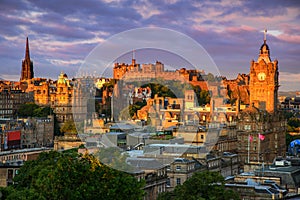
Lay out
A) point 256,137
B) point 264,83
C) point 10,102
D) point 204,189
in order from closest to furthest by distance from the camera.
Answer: point 204,189 → point 256,137 → point 264,83 → point 10,102

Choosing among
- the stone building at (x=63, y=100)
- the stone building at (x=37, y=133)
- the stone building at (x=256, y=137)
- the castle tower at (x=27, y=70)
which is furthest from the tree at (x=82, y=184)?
the castle tower at (x=27, y=70)

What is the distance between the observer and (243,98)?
112 meters

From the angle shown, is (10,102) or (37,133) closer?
(37,133)

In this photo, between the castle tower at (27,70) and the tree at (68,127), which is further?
the castle tower at (27,70)

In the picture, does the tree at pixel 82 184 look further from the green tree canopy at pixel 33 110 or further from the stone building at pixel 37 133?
the green tree canopy at pixel 33 110

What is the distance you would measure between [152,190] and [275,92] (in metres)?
48.9

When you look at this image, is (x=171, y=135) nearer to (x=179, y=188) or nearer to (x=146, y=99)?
(x=146, y=99)

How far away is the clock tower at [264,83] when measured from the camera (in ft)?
268

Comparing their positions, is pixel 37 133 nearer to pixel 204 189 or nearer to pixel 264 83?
pixel 264 83

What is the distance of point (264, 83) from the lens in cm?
8244

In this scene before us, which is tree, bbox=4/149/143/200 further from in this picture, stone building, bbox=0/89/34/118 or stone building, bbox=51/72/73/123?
stone building, bbox=0/89/34/118

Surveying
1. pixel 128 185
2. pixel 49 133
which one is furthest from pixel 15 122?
pixel 128 185

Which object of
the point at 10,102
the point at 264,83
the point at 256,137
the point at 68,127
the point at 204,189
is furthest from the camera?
the point at 10,102

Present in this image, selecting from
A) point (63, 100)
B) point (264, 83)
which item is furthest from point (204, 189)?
point (63, 100)
